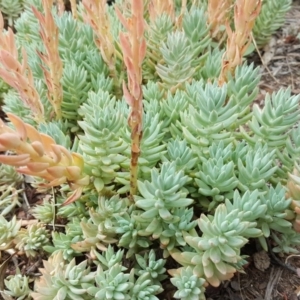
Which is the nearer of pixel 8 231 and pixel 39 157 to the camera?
pixel 39 157

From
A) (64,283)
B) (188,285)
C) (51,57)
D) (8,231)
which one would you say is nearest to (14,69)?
(51,57)

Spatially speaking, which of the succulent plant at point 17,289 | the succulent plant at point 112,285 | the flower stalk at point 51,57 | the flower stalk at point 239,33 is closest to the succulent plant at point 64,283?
the succulent plant at point 112,285

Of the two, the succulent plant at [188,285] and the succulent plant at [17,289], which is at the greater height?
the succulent plant at [188,285]

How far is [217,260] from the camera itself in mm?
1224

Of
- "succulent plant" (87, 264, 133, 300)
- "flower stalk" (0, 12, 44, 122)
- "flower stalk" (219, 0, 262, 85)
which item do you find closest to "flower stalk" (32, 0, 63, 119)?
"flower stalk" (0, 12, 44, 122)

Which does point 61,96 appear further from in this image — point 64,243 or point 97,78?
point 64,243

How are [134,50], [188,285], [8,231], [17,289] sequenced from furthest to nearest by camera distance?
[8,231]
[17,289]
[188,285]
[134,50]

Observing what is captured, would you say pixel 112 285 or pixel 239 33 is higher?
pixel 239 33

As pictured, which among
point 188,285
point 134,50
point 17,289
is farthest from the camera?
point 17,289

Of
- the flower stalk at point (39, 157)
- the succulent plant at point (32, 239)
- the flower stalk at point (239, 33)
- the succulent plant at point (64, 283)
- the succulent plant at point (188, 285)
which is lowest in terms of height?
the succulent plant at point (32, 239)

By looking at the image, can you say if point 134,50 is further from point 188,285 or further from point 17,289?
point 17,289

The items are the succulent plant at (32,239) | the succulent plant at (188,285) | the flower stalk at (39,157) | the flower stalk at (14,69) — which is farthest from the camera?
the succulent plant at (32,239)

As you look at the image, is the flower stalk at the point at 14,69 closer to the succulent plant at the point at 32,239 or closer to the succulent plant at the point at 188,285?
the succulent plant at the point at 32,239

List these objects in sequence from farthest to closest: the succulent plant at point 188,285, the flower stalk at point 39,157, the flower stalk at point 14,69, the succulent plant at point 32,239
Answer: the succulent plant at point 32,239, the flower stalk at point 14,69, the succulent plant at point 188,285, the flower stalk at point 39,157
